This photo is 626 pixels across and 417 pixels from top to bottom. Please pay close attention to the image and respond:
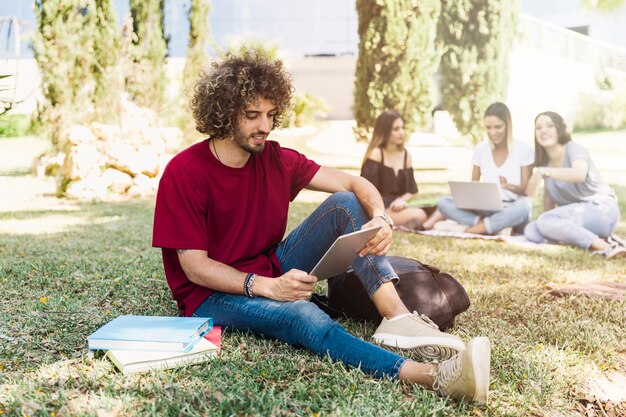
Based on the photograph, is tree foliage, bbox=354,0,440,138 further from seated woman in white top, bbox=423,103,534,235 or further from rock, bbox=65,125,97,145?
rock, bbox=65,125,97,145

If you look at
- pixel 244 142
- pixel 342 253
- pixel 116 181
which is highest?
pixel 244 142

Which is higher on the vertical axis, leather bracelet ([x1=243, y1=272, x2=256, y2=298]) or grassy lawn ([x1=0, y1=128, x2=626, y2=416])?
leather bracelet ([x1=243, y1=272, x2=256, y2=298])

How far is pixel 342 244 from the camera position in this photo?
269 cm

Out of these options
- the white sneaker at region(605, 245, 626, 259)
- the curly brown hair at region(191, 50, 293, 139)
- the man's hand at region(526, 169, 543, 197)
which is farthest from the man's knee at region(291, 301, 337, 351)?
the man's hand at region(526, 169, 543, 197)

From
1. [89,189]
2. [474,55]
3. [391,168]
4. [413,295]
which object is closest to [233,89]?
[413,295]

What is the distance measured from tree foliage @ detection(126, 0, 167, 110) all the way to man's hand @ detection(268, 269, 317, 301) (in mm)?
8675

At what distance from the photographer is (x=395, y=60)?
8406mm

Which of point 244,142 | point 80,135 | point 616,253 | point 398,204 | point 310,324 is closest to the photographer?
point 310,324

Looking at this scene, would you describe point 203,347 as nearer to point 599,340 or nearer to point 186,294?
point 186,294

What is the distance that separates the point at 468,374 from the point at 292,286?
30.8 inches

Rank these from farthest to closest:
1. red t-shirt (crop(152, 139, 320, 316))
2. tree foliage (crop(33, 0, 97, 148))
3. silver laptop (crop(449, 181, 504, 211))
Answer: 1. tree foliage (crop(33, 0, 97, 148))
2. silver laptop (crop(449, 181, 504, 211))
3. red t-shirt (crop(152, 139, 320, 316))

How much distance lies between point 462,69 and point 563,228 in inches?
86.3

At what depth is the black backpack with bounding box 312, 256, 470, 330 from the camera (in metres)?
3.16

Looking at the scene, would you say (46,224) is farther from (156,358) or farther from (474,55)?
(156,358)
